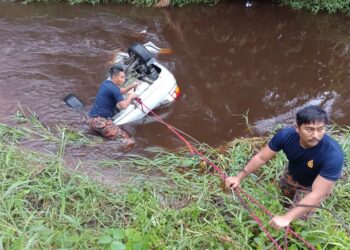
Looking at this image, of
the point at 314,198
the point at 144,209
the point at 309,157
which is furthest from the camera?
the point at 144,209

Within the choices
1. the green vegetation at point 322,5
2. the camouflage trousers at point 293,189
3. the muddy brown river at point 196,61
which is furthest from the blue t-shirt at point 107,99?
the green vegetation at point 322,5

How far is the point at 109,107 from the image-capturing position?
6.02 meters

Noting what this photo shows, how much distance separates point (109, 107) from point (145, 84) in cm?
86

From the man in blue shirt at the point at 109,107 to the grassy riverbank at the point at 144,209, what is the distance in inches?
32.4

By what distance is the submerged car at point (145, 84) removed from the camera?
6.35 metres

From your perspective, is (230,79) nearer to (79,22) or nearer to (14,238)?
(79,22)

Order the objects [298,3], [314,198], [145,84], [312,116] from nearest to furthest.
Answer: [312,116] → [314,198] → [145,84] → [298,3]

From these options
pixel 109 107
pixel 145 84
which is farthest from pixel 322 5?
pixel 109 107

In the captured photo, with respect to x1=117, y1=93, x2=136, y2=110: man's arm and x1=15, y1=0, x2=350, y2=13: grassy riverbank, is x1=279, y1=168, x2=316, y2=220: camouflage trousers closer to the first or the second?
x1=117, y1=93, x2=136, y2=110: man's arm

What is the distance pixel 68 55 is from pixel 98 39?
3.23ft

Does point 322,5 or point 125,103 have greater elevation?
point 322,5

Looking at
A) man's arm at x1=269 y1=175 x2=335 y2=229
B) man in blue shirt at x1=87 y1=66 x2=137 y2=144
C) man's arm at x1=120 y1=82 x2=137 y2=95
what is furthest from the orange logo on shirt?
man's arm at x1=120 y1=82 x2=137 y2=95

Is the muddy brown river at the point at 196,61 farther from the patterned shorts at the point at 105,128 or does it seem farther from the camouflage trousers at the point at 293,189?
the camouflage trousers at the point at 293,189

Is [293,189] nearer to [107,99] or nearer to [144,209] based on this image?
[144,209]
